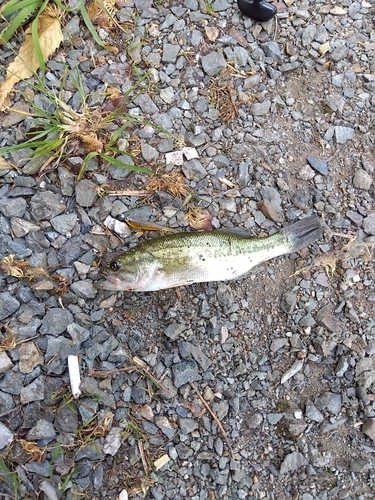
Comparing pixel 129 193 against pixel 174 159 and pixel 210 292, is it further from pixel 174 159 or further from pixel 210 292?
pixel 210 292

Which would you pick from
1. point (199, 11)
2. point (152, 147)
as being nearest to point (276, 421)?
point (152, 147)

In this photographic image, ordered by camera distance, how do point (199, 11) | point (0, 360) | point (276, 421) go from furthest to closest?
1. point (199, 11)
2. point (276, 421)
3. point (0, 360)

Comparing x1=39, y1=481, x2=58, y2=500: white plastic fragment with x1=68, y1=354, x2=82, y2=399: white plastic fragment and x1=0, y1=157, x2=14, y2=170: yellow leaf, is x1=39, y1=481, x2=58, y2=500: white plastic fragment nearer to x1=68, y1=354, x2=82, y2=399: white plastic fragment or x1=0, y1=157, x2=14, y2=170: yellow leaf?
x1=68, y1=354, x2=82, y2=399: white plastic fragment

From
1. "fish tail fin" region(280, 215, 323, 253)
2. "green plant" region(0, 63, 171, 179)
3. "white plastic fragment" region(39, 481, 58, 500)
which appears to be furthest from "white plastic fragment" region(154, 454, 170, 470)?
"green plant" region(0, 63, 171, 179)

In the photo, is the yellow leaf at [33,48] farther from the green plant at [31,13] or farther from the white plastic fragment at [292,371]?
the white plastic fragment at [292,371]

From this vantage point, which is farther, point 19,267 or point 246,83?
point 246,83

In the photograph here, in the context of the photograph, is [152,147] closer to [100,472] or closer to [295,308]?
[295,308]
